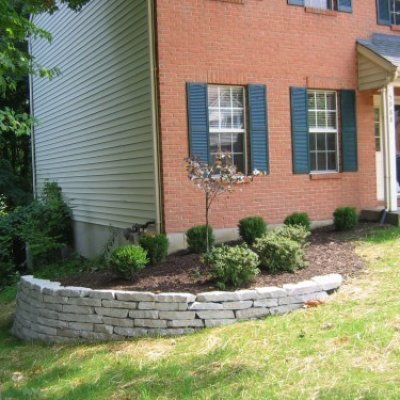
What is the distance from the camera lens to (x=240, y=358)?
16.5 feet

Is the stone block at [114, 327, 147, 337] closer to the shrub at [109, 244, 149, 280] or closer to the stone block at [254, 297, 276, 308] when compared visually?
the shrub at [109, 244, 149, 280]

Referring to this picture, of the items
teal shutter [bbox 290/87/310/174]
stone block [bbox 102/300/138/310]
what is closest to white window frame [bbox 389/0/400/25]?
teal shutter [bbox 290/87/310/174]

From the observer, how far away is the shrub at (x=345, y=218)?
981 centimetres

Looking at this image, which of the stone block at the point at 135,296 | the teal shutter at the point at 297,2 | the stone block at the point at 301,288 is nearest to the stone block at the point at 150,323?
the stone block at the point at 135,296

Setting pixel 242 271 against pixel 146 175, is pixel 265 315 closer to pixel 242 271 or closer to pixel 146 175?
pixel 242 271

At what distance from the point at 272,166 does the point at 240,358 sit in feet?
17.7

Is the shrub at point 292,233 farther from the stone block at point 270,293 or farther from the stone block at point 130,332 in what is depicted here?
the stone block at point 130,332

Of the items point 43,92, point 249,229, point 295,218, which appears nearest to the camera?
point 249,229

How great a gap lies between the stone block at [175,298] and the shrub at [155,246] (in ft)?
6.53

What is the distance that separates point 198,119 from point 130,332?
4138 millimetres

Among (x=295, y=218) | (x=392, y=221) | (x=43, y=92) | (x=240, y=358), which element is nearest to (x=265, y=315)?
(x=240, y=358)

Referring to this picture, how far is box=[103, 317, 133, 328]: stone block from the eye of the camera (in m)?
6.27

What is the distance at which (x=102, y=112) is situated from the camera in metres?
11.4

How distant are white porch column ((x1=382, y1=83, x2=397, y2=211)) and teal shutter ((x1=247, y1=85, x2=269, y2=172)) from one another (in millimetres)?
2389
